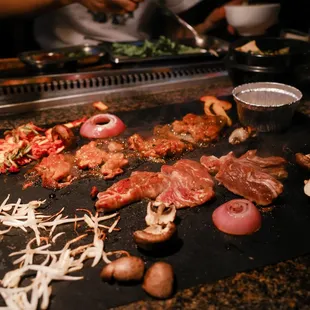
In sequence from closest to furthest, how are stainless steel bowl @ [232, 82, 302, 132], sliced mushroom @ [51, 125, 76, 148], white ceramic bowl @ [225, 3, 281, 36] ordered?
sliced mushroom @ [51, 125, 76, 148], stainless steel bowl @ [232, 82, 302, 132], white ceramic bowl @ [225, 3, 281, 36]

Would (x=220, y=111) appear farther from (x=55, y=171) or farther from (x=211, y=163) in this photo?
(x=55, y=171)

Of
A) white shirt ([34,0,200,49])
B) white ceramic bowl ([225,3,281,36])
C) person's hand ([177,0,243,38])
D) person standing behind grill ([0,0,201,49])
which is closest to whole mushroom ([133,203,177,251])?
white ceramic bowl ([225,3,281,36])

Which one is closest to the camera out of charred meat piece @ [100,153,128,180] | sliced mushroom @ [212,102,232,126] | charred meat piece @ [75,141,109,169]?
charred meat piece @ [100,153,128,180]

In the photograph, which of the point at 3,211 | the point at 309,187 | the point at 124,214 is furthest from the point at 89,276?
the point at 309,187

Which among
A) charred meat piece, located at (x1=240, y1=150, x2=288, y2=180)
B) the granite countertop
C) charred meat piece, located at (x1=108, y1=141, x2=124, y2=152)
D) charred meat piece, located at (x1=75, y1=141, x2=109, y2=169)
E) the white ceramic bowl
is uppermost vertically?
the white ceramic bowl

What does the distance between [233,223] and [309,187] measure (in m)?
0.78

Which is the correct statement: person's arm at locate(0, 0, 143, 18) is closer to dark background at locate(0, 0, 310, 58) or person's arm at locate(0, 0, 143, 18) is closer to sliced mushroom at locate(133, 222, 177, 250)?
dark background at locate(0, 0, 310, 58)

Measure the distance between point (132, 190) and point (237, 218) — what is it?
0.85 meters

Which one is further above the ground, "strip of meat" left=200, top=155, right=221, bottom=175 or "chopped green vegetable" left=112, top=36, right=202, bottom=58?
"chopped green vegetable" left=112, top=36, right=202, bottom=58

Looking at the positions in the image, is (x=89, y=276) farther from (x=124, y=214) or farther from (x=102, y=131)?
(x=102, y=131)

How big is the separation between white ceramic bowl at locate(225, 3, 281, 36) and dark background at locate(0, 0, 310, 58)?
124cm

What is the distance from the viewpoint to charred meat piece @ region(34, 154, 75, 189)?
306cm

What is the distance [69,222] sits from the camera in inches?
105

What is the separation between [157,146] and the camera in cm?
347
